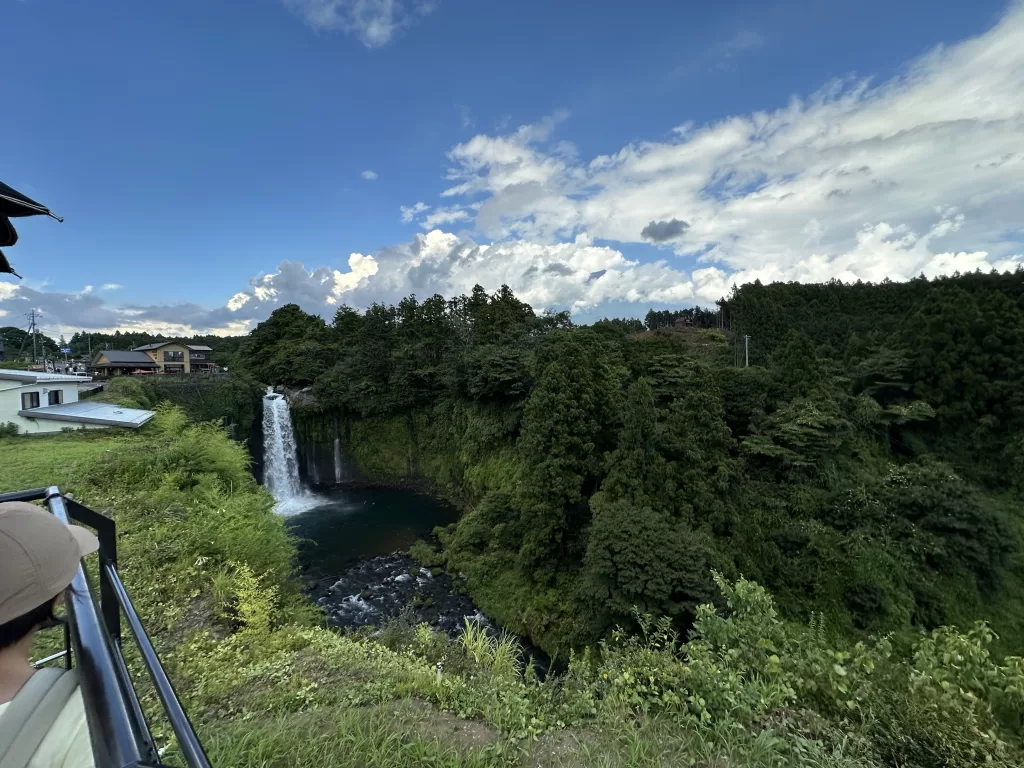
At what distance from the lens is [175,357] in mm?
43562

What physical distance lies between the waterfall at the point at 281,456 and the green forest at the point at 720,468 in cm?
282

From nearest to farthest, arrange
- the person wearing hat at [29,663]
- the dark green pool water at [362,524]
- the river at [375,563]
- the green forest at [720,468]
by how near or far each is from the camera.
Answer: the person wearing hat at [29,663]
the green forest at [720,468]
the river at [375,563]
the dark green pool water at [362,524]

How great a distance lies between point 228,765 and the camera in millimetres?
2469

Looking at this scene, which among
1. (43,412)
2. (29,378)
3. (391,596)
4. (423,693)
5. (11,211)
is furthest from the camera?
(29,378)

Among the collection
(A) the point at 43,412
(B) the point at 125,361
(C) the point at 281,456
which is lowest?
(C) the point at 281,456

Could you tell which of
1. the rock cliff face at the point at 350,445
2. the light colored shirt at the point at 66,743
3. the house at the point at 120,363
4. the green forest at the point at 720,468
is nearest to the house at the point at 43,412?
the green forest at the point at 720,468

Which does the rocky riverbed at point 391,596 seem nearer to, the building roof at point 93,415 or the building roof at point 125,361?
the building roof at point 93,415

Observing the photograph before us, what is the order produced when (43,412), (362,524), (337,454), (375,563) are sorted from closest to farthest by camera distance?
(43,412) < (375,563) < (362,524) < (337,454)

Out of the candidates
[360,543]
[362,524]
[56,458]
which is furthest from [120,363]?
[56,458]

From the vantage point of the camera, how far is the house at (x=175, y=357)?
4200 centimetres

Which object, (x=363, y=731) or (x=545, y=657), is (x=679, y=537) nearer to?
(x=545, y=657)

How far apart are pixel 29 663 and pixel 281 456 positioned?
26937mm

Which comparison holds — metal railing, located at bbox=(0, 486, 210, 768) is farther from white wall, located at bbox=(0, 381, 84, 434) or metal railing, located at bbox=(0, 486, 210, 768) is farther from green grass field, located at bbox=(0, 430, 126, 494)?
white wall, located at bbox=(0, 381, 84, 434)

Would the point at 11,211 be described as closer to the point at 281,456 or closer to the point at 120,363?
the point at 281,456
